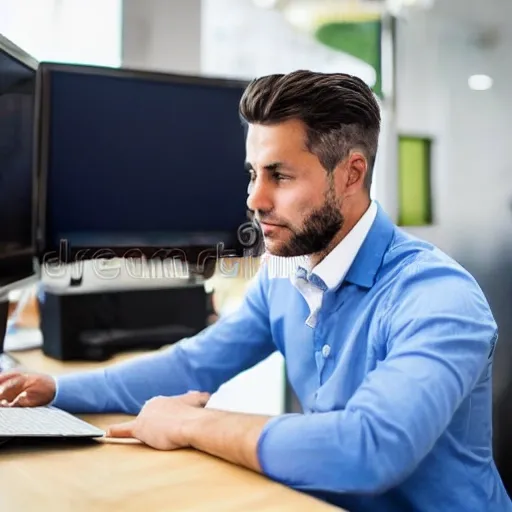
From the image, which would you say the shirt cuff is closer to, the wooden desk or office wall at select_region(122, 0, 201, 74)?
the wooden desk

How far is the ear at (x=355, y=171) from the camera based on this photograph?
4.32ft

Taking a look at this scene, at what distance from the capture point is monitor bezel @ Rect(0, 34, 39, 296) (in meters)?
A: 1.36

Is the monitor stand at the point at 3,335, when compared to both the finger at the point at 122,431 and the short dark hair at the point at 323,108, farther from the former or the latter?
the short dark hair at the point at 323,108

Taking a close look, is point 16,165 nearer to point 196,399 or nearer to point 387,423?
point 196,399

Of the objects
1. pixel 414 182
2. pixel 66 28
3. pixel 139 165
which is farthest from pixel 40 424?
pixel 414 182

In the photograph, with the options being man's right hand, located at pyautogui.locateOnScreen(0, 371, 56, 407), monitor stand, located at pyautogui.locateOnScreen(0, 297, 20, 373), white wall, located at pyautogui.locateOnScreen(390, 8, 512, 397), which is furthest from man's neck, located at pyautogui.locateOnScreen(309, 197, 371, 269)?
white wall, located at pyautogui.locateOnScreen(390, 8, 512, 397)

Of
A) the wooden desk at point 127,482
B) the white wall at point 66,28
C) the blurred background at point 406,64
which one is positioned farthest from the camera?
the blurred background at point 406,64

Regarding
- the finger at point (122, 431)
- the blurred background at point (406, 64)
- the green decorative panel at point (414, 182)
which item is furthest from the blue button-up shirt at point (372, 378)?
the green decorative panel at point (414, 182)

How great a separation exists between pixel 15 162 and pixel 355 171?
24.2 inches

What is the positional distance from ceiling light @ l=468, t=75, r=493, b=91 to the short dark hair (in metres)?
0.71

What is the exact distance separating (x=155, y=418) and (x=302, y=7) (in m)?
1.22

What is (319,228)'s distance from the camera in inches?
52.1

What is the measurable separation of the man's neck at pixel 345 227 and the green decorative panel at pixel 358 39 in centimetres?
73

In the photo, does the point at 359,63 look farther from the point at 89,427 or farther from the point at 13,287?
Answer: the point at 89,427
